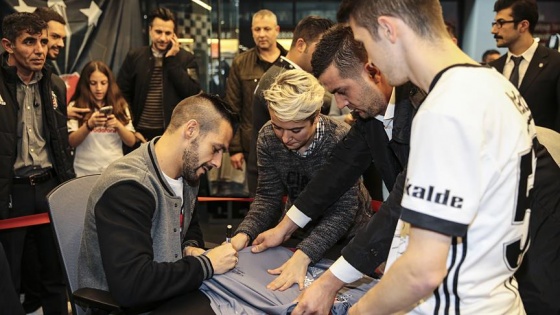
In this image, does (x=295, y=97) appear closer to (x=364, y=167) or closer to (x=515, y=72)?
(x=364, y=167)

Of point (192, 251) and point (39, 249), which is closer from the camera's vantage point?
point (192, 251)

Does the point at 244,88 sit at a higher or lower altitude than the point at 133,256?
higher

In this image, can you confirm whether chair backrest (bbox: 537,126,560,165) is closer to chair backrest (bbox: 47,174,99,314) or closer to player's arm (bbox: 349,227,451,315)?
player's arm (bbox: 349,227,451,315)

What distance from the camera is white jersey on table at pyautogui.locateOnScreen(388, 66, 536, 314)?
1069 millimetres

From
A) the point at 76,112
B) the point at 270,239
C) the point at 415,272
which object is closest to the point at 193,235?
the point at 270,239

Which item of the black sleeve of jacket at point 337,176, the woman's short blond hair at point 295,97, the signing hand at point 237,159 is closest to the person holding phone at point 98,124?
the signing hand at point 237,159

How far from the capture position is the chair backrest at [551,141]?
6.83 ft

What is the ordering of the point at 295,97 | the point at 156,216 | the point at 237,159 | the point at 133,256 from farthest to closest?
the point at 237,159 → the point at 295,97 → the point at 156,216 → the point at 133,256

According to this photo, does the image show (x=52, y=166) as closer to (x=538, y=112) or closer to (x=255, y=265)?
(x=255, y=265)

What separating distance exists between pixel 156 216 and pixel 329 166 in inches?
27.3

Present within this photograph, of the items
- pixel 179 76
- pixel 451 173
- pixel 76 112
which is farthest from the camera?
pixel 179 76

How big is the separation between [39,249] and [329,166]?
200 cm

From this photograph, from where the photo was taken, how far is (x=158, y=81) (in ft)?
14.8

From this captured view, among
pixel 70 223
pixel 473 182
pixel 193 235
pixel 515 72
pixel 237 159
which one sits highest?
pixel 473 182
